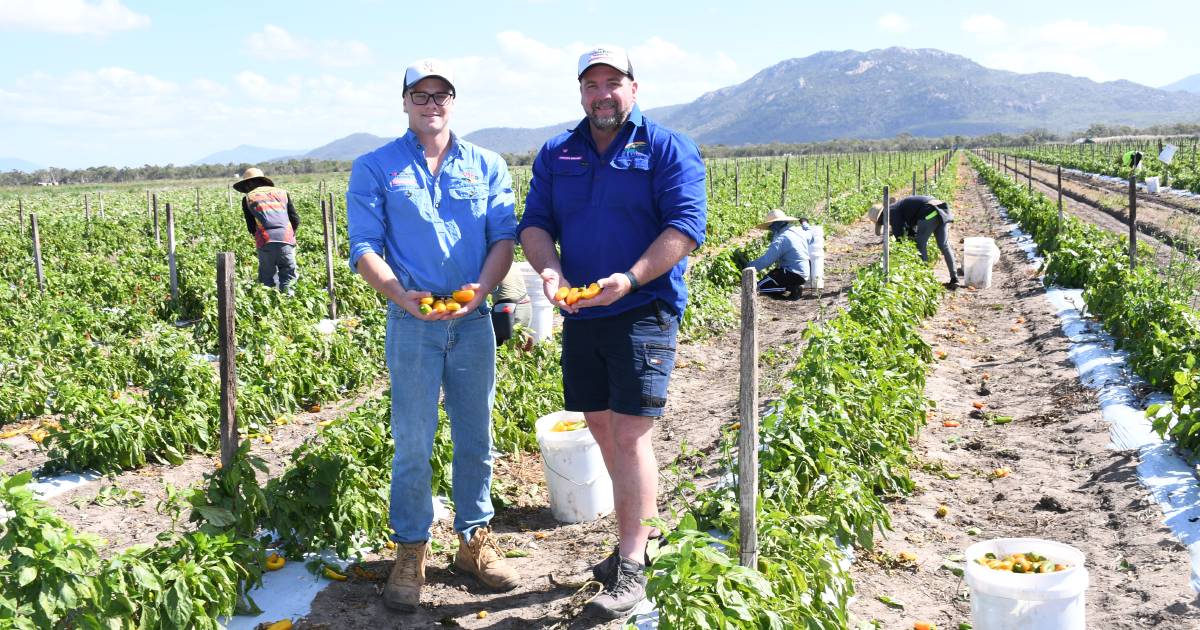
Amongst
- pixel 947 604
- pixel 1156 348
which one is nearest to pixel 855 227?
pixel 1156 348

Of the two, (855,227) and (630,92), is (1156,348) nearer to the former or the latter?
(630,92)

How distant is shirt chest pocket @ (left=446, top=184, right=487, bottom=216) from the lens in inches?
144

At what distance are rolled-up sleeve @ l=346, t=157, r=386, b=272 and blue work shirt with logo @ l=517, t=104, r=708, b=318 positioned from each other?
0.61 m

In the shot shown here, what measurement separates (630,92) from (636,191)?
382mm

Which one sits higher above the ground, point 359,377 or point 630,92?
point 630,92

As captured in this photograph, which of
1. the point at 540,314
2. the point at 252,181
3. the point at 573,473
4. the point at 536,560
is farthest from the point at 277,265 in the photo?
the point at 536,560

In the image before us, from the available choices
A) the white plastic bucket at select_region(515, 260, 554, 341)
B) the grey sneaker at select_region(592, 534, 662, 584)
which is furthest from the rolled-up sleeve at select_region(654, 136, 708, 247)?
the white plastic bucket at select_region(515, 260, 554, 341)

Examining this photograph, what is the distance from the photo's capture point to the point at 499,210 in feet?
12.4

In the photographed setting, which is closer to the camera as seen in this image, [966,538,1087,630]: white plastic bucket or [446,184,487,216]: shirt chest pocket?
[966,538,1087,630]: white plastic bucket

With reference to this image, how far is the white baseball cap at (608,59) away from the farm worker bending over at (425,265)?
546 mm

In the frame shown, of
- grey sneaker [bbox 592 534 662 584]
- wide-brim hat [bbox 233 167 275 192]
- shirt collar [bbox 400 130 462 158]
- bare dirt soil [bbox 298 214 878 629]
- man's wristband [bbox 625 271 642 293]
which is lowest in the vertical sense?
bare dirt soil [bbox 298 214 878 629]

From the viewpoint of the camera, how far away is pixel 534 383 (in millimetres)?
6398

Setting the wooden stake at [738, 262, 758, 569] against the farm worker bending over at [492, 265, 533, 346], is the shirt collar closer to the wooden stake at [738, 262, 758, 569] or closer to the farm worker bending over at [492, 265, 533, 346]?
the farm worker bending over at [492, 265, 533, 346]

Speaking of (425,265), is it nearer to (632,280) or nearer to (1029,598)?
(632,280)
